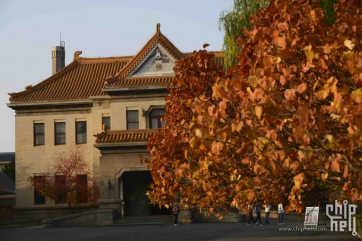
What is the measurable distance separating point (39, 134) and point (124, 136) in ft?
32.9

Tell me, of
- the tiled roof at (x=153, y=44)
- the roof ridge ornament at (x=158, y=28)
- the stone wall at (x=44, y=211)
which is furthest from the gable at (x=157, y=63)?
the stone wall at (x=44, y=211)

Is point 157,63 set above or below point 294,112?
above

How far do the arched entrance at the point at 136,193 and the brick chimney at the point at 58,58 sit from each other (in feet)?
46.5

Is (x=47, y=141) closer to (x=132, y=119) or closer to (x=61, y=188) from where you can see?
(x=61, y=188)

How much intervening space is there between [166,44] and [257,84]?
2746cm

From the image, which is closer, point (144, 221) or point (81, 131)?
point (144, 221)

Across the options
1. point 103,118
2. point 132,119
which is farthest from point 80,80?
point 132,119

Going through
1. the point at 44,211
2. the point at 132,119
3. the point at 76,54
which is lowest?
the point at 44,211

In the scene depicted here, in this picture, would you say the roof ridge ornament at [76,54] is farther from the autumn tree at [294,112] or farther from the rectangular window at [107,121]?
the autumn tree at [294,112]

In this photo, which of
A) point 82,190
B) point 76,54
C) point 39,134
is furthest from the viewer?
point 76,54

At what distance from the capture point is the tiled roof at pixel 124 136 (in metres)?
30.2

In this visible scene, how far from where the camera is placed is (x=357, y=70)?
4.98 m

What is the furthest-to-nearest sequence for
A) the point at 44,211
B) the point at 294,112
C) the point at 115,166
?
the point at 44,211 < the point at 115,166 < the point at 294,112

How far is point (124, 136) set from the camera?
100 ft
